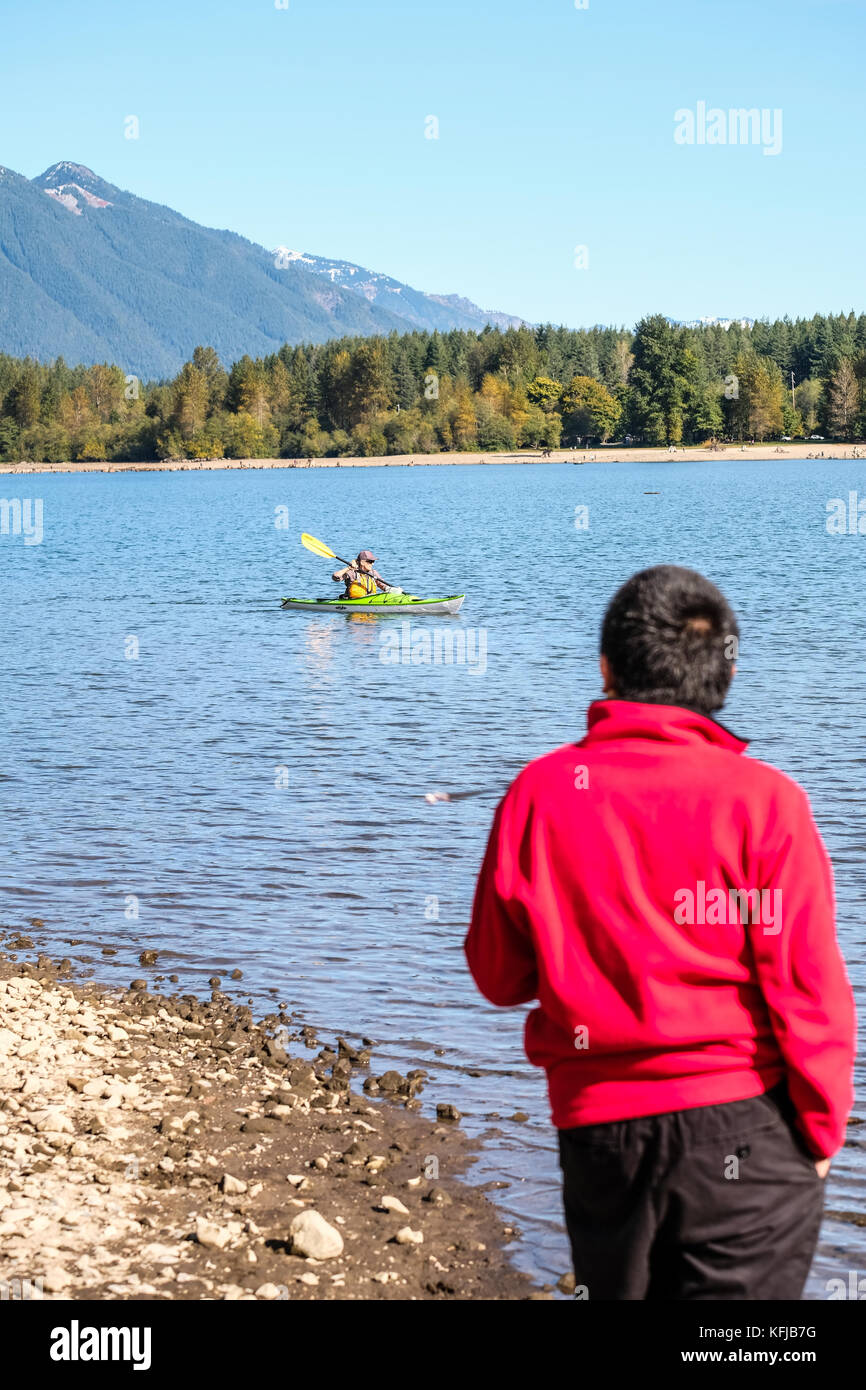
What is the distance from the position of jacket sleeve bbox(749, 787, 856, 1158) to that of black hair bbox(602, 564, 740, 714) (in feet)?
1.34

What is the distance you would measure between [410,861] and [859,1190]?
284 inches

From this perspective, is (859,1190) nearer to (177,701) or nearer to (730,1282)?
(730,1282)

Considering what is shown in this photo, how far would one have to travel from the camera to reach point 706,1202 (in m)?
3.44

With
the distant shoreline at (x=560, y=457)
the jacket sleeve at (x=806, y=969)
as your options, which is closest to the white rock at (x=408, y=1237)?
the jacket sleeve at (x=806, y=969)

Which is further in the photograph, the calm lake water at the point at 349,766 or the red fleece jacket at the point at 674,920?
the calm lake water at the point at 349,766

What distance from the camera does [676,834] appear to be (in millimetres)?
3430

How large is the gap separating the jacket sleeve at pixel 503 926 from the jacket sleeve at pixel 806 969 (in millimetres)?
590

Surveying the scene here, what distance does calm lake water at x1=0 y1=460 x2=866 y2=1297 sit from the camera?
10.2 meters

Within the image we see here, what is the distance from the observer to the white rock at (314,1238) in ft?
20.9

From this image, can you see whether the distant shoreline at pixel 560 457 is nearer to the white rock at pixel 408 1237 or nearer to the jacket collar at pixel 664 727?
the white rock at pixel 408 1237

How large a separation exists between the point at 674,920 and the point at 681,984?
153mm

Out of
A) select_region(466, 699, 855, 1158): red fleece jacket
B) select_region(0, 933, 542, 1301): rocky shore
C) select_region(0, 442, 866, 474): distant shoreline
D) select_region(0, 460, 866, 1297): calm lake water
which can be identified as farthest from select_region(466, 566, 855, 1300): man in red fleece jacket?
select_region(0, 442, 866, 474): distant shoreline
